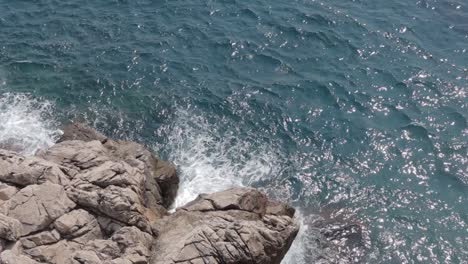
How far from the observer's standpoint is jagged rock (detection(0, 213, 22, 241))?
2508 cm

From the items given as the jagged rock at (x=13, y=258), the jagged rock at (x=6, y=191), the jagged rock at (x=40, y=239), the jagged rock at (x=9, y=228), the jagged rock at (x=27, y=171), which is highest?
the jagged rock at (x=27, y=171)

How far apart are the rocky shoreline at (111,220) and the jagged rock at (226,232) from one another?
50 mm

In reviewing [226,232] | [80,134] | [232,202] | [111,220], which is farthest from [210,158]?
[226,232]

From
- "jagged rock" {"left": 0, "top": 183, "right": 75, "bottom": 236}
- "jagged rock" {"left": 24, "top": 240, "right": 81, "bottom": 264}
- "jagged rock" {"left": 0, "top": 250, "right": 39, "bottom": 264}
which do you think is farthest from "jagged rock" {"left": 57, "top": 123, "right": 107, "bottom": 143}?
"jagged rock" {"left": 0, "top": 250, "right": 39, "bottom": 264}

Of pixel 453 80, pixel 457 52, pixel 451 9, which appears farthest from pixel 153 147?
pixel 451 9

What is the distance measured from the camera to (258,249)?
2692cm

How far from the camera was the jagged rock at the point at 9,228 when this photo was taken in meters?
25.1

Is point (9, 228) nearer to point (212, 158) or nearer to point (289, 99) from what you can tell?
point (212, 158)

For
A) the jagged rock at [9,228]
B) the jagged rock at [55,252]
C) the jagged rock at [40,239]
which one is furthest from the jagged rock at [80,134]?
the jagged rock at [55,252]

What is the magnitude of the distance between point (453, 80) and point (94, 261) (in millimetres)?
33298

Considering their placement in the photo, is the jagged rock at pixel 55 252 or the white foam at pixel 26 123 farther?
the white foam at pixel 26 123

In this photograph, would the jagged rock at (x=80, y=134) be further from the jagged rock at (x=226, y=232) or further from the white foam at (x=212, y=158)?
the jagged rock at (x=226, y=232)

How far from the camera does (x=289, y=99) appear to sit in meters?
42.7

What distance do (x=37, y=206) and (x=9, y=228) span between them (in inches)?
75.7
